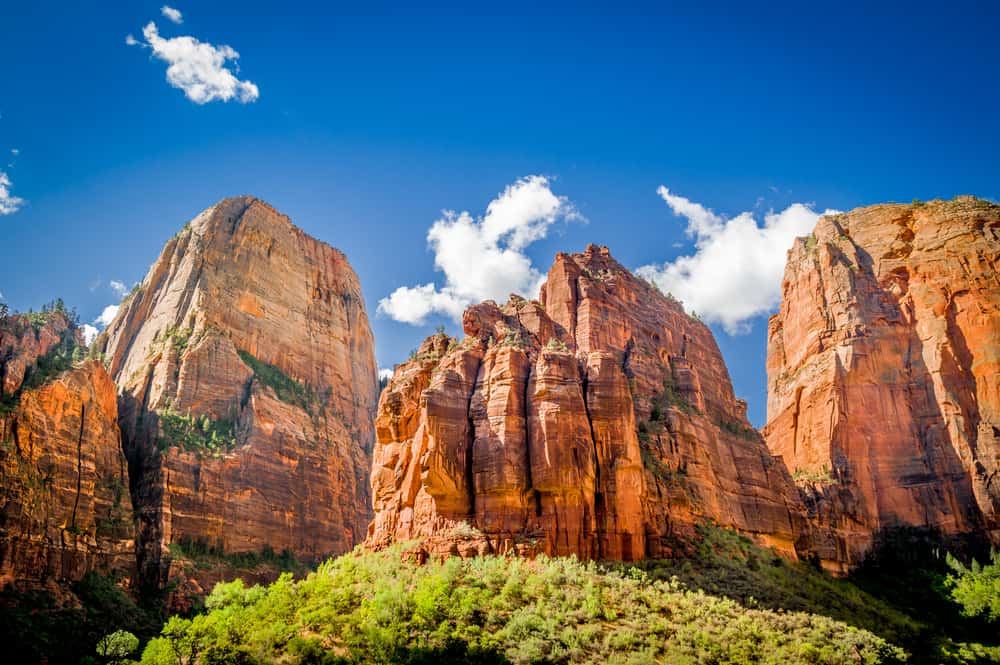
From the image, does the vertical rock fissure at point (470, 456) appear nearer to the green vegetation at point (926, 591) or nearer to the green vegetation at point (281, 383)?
the green vegetation at point (926, 591)

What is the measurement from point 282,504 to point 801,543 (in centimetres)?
5368

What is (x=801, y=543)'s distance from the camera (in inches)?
2879

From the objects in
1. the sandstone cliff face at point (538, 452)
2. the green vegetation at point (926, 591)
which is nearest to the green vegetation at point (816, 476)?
the green vegetation at point (926, 591)

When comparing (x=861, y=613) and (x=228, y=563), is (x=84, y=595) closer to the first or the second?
(x=228, y=563)

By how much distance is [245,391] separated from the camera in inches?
3922

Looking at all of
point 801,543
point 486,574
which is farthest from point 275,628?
point 801,543

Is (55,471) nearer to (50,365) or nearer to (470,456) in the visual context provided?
(50,365)

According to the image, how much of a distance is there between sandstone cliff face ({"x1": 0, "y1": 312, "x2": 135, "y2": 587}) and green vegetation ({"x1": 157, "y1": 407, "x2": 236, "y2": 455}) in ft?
18.8

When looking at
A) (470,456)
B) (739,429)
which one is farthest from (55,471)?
(739,429)

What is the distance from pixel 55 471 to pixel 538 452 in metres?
43.6

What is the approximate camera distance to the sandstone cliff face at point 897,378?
8262cm

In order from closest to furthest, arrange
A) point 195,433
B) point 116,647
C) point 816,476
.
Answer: point 116,647 < point 816,476 < point 195,433

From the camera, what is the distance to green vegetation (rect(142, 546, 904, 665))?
138 ft

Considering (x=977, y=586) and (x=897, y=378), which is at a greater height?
(x=897, y=378)
